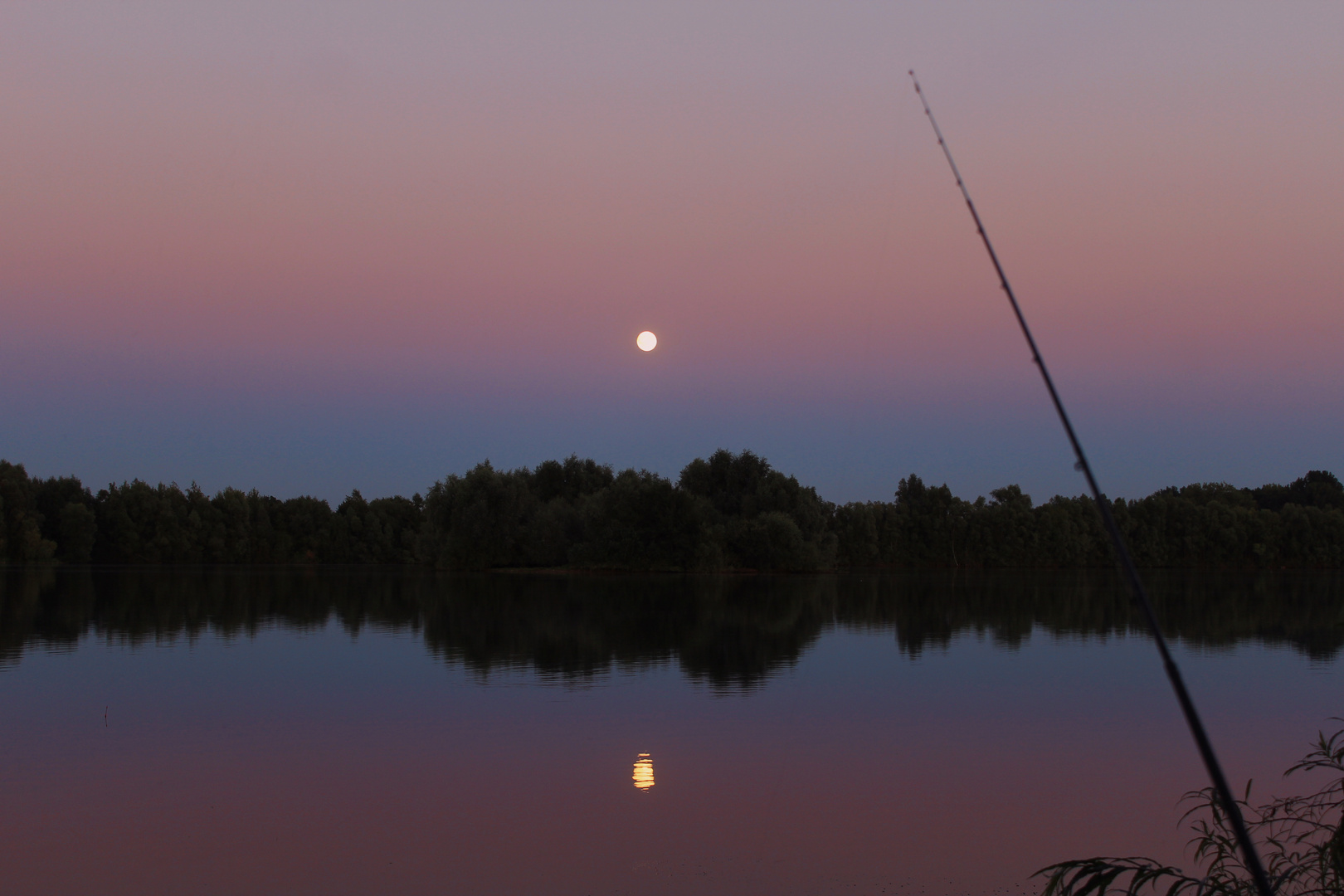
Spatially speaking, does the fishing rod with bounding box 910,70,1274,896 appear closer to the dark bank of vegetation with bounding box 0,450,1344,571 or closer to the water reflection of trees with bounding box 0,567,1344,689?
the water reflection of trees with bounding box 0,567,1344,689

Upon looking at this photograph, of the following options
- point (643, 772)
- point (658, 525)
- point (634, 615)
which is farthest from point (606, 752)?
point (658, 525)

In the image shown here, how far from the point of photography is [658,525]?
3364 inches

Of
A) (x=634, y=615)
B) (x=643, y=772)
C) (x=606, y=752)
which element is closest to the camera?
(x=643, y=772)

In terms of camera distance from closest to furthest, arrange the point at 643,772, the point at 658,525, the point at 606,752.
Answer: the point at 643,772 → the point at 606,752 → the point at 658,525

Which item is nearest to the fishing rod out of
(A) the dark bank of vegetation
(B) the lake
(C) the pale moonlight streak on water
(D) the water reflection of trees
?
(B) the lake

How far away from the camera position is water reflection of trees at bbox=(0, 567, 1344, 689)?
92.8ft

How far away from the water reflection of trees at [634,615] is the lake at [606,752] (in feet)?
1.38

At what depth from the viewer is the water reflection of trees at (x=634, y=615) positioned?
28297 mm

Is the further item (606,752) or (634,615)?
(634,615)

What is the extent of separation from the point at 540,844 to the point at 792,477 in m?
78.7

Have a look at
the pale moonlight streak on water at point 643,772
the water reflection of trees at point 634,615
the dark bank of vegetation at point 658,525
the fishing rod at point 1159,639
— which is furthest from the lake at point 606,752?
the dark bank of vegetation at point 658,525

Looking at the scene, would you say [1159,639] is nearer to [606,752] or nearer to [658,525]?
[606,752]

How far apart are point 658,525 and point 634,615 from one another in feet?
148

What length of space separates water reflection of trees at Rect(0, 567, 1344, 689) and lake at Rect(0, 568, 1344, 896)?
422mm
